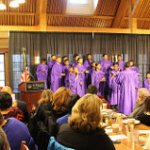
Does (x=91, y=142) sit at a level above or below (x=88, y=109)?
below

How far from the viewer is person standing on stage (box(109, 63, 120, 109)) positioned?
33.7ft

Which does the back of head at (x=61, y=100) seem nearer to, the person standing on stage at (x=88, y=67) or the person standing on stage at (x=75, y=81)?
the person standing on stage at (x=75, y=81)

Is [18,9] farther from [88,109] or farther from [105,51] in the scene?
[88,109]

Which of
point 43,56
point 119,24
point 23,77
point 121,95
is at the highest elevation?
point 119,24

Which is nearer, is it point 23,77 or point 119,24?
point 23,77

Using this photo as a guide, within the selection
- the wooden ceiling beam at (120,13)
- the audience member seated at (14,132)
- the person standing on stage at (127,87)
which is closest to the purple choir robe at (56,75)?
the person standing on stage at (127,87)

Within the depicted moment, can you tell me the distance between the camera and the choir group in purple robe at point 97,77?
10.1 meters

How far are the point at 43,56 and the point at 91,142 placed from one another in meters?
8.76

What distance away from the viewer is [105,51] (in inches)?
452

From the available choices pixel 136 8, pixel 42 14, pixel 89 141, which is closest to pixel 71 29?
pixel 42 14

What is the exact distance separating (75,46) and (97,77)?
63.2 inches

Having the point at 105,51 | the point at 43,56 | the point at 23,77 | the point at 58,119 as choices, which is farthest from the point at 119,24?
the point at 58,119

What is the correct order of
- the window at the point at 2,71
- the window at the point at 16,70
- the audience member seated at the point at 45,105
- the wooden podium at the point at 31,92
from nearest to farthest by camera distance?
1. the audience member seated at the point at 45,105
2. the wooden podium at the point at 31,92
3. the window at the point at 16,70
4. the window at the point at 2,71

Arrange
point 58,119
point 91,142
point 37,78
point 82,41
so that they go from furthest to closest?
point 82,41, point 37,78, point 58,119, point 91,142
